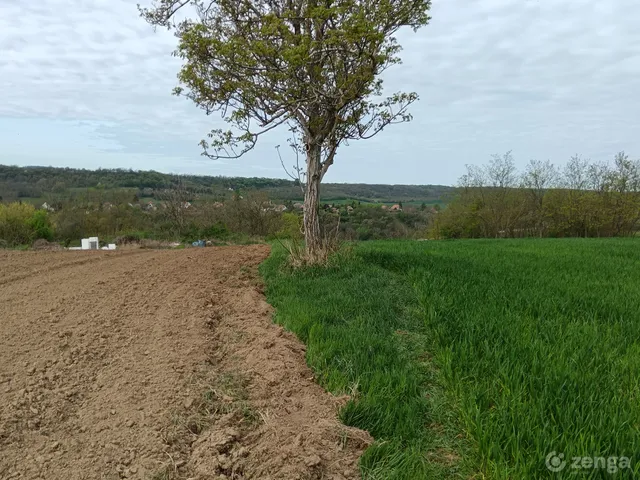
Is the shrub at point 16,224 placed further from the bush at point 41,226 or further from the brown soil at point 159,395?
the brown soil at point 159,395

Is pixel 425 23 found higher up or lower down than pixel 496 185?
higher up

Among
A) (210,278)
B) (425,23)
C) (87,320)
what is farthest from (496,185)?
(87,320)

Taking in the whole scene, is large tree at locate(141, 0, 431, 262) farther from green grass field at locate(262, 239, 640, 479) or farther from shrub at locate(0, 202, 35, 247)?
shrub at locate(0, 202, 35, 247)

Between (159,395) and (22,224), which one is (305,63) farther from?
(22,224)

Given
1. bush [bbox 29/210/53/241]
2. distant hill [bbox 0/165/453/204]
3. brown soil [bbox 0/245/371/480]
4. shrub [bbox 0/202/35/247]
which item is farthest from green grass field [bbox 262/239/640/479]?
distant hill [bbox 0/165/453/204]

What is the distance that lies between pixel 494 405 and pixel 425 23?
646 centimetres

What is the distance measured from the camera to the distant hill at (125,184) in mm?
23020

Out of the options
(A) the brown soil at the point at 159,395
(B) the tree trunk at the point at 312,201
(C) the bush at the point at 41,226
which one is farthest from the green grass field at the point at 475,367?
(C) the bush at the point at 41,226

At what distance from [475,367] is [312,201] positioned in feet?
16.1

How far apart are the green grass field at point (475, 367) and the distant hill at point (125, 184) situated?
50.2 ft

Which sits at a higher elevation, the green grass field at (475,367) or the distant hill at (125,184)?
the distant hill at (125,184)

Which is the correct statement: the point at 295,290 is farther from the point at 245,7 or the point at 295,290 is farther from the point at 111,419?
the point at 245,7

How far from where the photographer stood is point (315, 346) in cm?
344

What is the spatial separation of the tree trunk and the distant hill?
12667 millimetres
